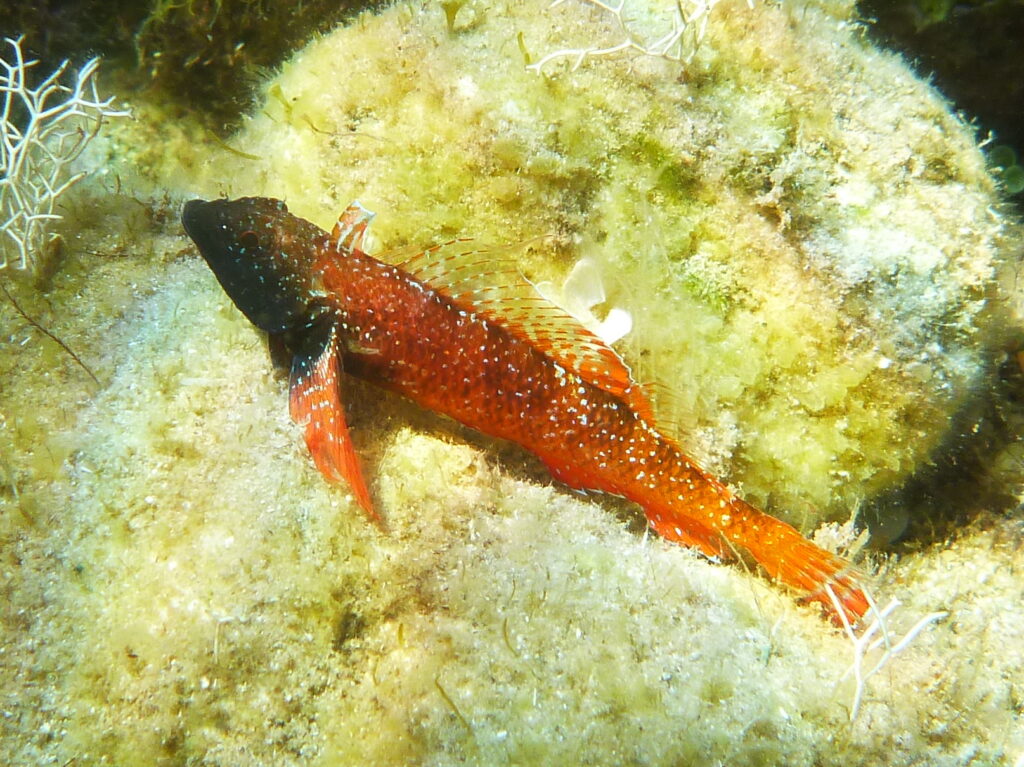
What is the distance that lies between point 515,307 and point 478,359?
13.7 inches

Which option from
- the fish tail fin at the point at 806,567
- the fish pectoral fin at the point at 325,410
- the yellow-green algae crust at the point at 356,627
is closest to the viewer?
the yellow-green algae crust at the point at 356,627

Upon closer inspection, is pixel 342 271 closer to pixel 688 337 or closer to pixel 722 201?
pixel 688 337

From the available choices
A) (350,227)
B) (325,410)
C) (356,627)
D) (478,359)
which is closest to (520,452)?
(478,359)

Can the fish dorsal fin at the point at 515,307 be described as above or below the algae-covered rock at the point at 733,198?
below

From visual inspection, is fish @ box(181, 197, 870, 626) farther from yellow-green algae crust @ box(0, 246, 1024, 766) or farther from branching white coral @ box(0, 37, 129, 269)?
branching white coral @ box(0, 37, 129, 269)

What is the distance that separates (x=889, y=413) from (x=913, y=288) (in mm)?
711

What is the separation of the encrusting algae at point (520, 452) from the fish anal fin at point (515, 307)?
14.7 inches

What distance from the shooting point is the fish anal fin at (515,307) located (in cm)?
287

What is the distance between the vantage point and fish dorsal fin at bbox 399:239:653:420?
2869 millimetres

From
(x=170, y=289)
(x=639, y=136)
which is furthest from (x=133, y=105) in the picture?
(x=639, y=136)

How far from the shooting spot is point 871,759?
87.5 inches

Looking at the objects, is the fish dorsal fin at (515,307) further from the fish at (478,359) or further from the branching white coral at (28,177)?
the branching white coral at (28,177)

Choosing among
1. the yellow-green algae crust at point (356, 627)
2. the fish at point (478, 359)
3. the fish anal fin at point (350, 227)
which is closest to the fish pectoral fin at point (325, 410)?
the fish at point (478, 359)

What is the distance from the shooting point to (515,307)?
2.87 meters
